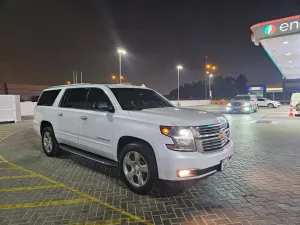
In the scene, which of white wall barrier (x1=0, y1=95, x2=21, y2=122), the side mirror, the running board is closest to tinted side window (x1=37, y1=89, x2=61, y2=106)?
the running board

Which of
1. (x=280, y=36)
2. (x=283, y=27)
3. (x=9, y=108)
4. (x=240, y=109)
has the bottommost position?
(x=240, y=109)

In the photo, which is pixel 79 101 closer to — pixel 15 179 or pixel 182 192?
pixel 15 179

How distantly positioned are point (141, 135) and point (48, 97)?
427 centimetres

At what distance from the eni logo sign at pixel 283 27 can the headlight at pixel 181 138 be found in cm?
1487

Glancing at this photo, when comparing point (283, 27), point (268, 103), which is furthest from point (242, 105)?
point (268, 103)

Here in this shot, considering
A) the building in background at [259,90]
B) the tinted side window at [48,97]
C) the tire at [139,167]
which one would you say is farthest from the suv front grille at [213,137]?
the building in background at [259,90]

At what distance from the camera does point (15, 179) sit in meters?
5.16

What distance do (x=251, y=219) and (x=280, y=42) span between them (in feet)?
63.3

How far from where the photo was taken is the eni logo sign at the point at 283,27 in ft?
48.8

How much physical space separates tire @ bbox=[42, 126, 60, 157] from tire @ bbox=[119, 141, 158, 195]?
3.01 meters

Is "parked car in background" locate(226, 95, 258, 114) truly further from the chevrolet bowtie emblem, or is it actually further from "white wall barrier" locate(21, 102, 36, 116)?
the chevrolet bowtie emblem

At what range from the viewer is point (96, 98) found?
17.6 ft

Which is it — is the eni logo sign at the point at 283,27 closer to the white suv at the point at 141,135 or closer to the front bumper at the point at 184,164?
the white suv at the point at 141,135

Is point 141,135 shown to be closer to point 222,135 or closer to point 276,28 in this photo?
point 222,135
